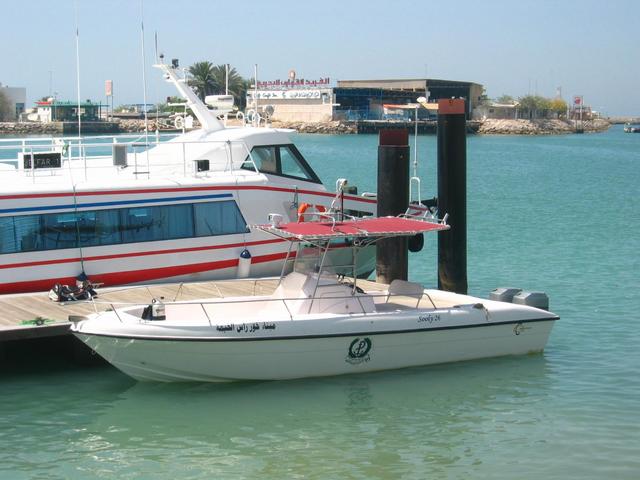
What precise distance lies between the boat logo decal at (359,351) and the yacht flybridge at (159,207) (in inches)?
106

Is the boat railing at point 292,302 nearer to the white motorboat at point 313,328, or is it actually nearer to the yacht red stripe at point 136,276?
the white motorboat at point 313,328

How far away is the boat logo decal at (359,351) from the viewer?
15414mm

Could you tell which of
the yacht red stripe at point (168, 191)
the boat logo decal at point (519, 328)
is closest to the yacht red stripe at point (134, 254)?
the yacht red stripe at point (168, 191)

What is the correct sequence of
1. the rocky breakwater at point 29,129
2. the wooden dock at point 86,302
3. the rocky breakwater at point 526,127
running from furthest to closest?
the rocky breakwater at point 526,127
the rocky breakwater at point 29,129
the wooden dock at point 86,302

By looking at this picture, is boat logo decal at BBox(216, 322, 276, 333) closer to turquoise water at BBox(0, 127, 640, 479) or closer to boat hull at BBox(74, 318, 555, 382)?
boat hull at BBox(74, 318, 555, 382)

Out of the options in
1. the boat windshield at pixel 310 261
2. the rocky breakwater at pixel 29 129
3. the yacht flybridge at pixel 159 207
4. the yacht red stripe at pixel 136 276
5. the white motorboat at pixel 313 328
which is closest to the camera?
the white motorboat at pixel 313 328

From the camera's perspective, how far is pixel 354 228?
1603 cm

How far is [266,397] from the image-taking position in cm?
1487

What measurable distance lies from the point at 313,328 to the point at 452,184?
5446mm

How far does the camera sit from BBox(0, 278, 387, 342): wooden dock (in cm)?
1464

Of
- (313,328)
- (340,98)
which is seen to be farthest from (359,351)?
(340,98)

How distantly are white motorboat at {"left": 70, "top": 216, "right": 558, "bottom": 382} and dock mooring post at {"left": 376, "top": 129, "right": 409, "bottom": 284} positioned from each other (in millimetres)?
2032

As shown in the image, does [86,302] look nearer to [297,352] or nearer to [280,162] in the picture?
[297,352]

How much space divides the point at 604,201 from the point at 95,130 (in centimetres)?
9684
